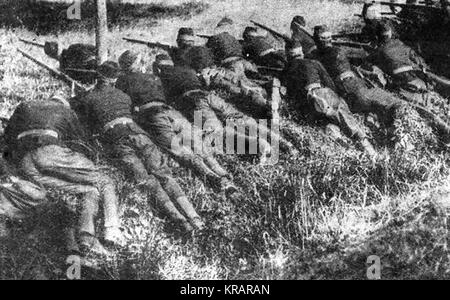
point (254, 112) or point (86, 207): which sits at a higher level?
point (254, 112)

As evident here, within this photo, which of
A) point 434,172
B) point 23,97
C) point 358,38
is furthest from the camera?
point 358,38

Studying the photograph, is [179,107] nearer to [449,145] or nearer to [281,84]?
[281,84]

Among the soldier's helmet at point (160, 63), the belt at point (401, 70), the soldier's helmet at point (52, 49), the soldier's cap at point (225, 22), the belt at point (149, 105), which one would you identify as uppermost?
the soldier's cap at point (225, 22)

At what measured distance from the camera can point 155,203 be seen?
6.65 metres

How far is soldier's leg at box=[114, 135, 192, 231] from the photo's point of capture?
648cm

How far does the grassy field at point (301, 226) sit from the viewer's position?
6.21m

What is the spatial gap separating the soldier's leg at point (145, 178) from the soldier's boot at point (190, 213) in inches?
2.3

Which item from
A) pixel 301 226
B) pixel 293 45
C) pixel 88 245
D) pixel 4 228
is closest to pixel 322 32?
pixel 293 45

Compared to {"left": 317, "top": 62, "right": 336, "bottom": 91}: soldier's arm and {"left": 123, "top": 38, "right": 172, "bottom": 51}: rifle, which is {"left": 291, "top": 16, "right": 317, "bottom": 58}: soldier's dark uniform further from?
{"left": 123, "top": 38, "right": 172, "bottom": 51}: rifle

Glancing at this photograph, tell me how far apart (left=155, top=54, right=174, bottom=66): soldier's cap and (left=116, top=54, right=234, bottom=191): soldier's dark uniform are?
2.16 ft

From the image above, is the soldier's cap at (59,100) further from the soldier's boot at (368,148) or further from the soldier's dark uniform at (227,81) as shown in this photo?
the soldier's boot at (368,148)

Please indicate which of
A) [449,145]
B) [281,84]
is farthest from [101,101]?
[449,145]

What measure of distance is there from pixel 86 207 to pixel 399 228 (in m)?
3.34

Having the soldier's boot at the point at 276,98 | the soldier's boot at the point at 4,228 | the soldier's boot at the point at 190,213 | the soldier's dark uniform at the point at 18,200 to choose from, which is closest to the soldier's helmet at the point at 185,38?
the soldier's boot at the point at 276,98
